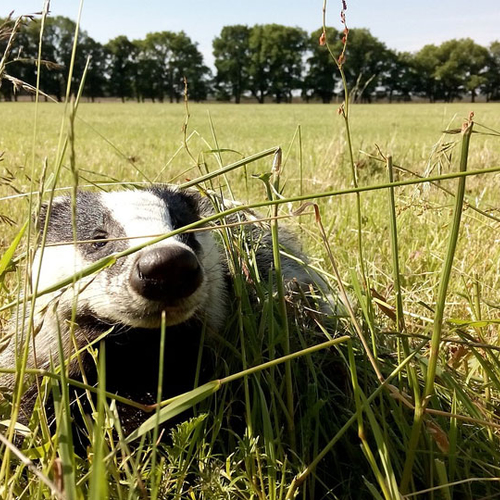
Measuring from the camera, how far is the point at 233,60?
7662cm

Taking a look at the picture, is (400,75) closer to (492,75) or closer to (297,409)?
(492,75)

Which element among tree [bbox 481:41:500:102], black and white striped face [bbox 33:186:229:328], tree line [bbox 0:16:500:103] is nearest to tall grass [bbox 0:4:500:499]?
black and white striped face [bbox 33:186:229:328]

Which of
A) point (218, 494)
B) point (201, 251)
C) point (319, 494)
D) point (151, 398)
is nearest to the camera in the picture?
point (218, 494)

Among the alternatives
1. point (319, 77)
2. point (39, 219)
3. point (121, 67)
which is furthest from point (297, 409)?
point (121, 67)

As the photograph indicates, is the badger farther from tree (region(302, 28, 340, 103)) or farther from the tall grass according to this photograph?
tree (region(302, 28, 340, 103))

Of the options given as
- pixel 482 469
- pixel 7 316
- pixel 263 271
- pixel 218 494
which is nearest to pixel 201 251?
pixel 263 271

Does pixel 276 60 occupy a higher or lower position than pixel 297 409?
higher

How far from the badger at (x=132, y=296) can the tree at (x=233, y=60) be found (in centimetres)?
6899

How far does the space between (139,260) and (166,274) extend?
86 millimetres

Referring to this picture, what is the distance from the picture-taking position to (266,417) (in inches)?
53.0

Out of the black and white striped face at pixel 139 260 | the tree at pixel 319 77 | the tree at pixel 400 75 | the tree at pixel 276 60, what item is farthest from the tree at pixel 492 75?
the black and white striped face at pixel 139 260

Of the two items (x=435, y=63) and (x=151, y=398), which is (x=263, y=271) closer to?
(x=151, y=398)

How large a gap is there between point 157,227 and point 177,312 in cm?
46

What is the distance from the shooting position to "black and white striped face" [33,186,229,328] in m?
1.47
